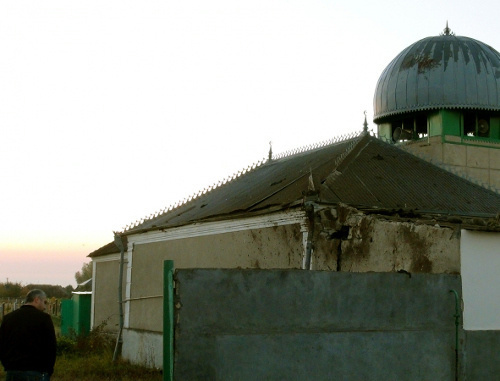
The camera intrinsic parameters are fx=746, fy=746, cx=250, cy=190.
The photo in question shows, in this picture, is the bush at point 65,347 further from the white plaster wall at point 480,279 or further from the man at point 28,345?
the white plaster wall at point 480,279

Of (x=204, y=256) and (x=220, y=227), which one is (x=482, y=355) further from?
(x=204, y=256)

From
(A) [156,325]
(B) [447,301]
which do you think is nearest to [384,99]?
(A) [156,325]

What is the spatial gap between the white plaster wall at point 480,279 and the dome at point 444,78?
9985 millimetres

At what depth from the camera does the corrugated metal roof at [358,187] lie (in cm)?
1385

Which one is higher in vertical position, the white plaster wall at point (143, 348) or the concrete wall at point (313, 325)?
the concrete wall at point (313, 325)

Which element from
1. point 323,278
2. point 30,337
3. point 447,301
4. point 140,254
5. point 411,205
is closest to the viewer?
point 30,337

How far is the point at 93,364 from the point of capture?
17391 millimetres

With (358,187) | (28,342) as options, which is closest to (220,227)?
(358,187)

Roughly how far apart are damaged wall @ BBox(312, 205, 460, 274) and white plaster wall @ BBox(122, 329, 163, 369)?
228 inches

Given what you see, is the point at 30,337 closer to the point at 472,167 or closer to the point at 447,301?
the point at 447,301

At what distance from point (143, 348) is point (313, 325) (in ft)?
34.3

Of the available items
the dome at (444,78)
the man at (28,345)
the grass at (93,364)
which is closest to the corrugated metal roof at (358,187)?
the dome at (444,78)

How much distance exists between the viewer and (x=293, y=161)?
64.4 feet

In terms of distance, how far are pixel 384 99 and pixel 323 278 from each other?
1293cm
